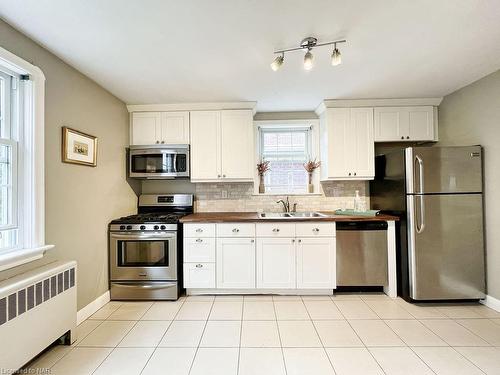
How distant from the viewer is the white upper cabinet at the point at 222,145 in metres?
→ 3.21

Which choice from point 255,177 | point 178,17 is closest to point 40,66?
point 178,17

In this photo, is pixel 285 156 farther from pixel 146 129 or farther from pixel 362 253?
pixel 146 129

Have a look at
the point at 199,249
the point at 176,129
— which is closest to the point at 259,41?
the point at 176,129

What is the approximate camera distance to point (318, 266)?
282 cm

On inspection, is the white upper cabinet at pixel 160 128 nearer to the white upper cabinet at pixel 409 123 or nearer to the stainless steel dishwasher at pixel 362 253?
the stainless steel dishwasher at pixel 362 253

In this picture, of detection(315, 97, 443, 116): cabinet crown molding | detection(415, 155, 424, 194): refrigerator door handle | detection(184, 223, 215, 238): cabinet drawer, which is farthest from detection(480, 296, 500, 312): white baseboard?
detection(184, 223, 215, 238): cabinet drawer

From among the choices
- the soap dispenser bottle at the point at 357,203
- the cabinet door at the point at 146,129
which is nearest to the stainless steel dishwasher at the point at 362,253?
the soap dispenser bottle at the point at 357,203

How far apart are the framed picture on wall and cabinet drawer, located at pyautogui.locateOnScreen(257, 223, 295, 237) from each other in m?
1.87

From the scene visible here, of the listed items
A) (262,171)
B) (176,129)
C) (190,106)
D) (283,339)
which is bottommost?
(283,339)

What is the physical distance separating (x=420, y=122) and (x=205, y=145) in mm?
2749

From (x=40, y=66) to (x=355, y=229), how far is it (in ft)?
10.7

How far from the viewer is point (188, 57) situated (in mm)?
2119

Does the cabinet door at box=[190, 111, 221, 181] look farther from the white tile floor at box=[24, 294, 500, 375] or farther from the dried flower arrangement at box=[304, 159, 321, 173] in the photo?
the white tile floor at box=[24, 294, 500, 375]

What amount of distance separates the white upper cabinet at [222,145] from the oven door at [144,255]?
2.91 ft
